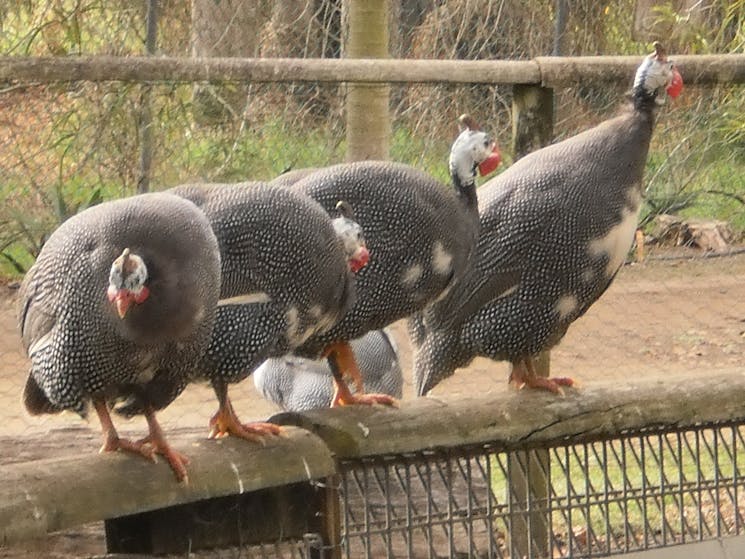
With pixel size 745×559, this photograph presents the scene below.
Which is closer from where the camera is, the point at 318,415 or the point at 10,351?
the point at 318,415

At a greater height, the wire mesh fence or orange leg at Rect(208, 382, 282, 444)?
orange leg at Rect(208, 382, 282, 444)

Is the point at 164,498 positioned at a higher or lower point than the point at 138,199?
lower

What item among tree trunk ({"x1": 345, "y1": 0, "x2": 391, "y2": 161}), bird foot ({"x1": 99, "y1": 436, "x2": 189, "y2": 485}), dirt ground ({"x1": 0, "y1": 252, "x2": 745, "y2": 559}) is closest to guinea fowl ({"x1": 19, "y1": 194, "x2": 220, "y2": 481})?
bird foot ({"x1": 99, "y1": 436, "x2": 189, "y2": 485})

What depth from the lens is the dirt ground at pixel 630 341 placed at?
471cm

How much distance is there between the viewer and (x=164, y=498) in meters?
2.56

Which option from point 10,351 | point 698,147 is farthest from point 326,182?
point 698,147

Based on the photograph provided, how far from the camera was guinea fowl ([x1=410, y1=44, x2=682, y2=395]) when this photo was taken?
3.50 meters

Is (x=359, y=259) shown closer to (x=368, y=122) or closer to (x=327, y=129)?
(x=368, y=122)

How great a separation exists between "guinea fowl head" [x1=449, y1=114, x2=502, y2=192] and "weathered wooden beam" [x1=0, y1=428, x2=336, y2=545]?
2.78 ft

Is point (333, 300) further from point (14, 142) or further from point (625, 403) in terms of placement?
point (14, 142)

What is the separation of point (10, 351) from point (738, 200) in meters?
3.17

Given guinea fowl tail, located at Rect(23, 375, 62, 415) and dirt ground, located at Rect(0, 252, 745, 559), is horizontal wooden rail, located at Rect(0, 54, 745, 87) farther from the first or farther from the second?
guinea fowl tail, located at Rect(23, 375, 62, 415)

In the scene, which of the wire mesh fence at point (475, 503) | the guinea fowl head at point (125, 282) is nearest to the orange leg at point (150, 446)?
the guinea fowl head at point (125, 282)

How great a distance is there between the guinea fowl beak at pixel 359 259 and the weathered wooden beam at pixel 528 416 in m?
0.31
